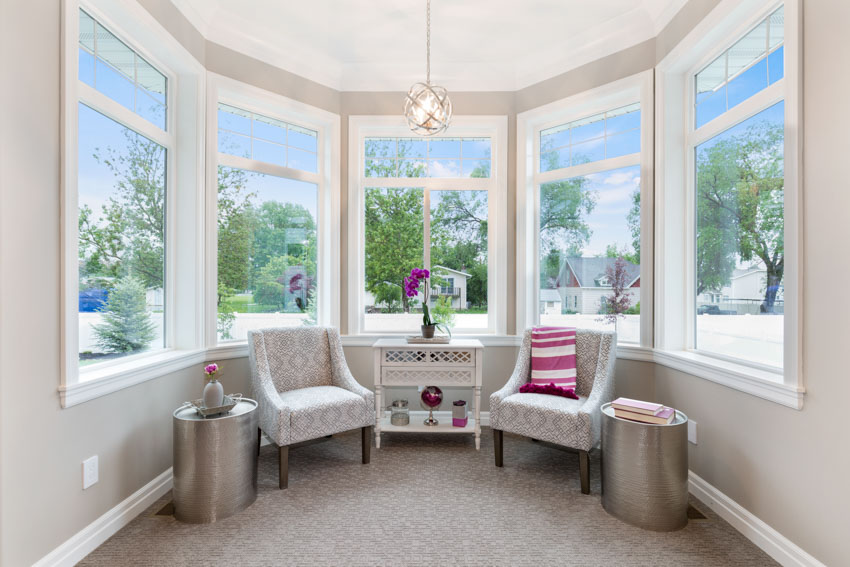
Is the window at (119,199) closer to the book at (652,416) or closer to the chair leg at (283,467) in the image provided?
the chair leg at (283,467)

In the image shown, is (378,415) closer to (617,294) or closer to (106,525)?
(106,525)

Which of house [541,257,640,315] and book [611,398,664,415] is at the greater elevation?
house [541,257,640,315]

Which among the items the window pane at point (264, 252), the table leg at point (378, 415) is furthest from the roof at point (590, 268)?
the window pane at point (264, 252)

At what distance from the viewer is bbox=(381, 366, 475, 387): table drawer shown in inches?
129

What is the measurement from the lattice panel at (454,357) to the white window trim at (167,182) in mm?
1537

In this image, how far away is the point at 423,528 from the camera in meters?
2.22

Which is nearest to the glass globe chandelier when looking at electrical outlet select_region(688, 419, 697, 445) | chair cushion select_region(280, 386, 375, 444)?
chair cushion select_region(280, 386, 375, 444)

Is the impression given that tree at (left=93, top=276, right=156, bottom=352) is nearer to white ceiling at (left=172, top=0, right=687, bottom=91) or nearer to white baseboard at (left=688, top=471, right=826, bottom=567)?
white ceiling at (left=172, top=0, right=687, bottom=91)

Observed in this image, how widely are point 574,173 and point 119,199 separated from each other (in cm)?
295

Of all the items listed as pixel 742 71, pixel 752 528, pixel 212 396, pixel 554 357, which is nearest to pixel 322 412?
pixel 212 396

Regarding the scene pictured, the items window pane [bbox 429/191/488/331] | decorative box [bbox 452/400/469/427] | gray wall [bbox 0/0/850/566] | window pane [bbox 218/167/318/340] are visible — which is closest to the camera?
gray wall [bbox 0/0/850/566]

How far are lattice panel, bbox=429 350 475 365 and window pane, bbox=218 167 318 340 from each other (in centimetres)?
108
